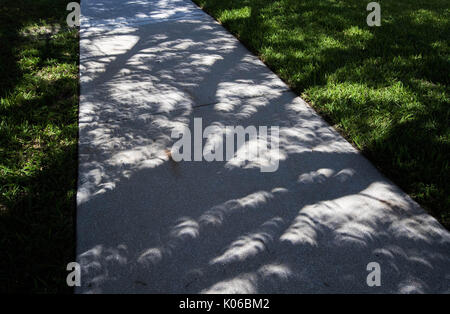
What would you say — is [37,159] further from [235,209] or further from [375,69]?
[375,69]

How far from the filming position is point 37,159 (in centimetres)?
254

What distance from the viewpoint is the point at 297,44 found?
4289mm

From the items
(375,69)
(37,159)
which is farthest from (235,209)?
(375,69)

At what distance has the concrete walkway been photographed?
171 cm

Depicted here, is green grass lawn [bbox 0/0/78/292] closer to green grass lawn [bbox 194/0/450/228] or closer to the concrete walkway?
the concrete walkway

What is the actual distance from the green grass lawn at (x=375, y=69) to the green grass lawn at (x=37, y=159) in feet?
7.50

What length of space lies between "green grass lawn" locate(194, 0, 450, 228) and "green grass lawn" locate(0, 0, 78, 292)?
229cm

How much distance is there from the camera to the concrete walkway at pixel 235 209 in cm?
171

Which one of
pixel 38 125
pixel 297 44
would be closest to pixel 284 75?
pixel 297 44

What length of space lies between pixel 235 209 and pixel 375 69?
2.61 m

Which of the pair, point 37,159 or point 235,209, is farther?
point 37,159

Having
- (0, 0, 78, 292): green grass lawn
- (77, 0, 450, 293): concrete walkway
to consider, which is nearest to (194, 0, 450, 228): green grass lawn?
(77, 0, 450, 293): concrete walkway

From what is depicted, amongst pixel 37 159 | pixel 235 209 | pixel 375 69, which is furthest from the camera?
pixel 375 69
